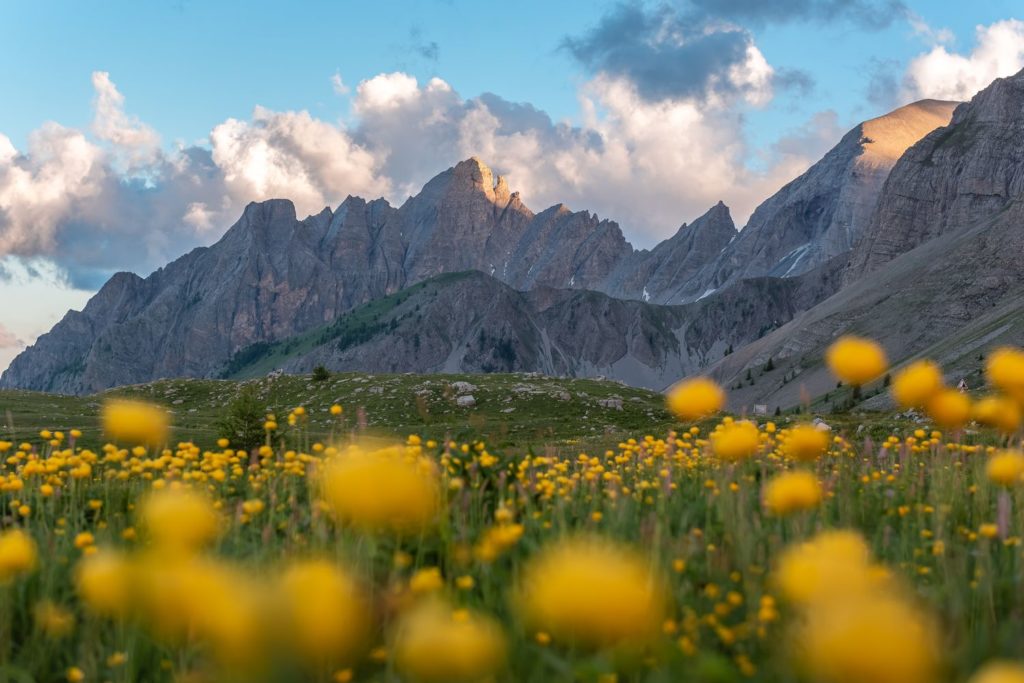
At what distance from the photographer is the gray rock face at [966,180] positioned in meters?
180

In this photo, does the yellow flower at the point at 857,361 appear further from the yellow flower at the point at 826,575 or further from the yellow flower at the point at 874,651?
the yellow flower at the point at 874,651

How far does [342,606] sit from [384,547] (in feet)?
7.57

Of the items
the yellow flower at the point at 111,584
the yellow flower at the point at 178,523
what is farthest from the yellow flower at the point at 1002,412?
the yellow flower at the point at 111,584

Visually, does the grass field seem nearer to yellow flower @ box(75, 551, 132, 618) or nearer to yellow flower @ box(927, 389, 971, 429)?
yellow flower @ box(75, 551, 132, 618)

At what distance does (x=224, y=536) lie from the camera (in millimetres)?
5406

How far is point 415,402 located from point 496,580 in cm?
4494

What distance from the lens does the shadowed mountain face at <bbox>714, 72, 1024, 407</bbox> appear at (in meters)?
121

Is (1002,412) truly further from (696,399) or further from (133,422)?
(133,422)

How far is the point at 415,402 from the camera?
4881 centimetres

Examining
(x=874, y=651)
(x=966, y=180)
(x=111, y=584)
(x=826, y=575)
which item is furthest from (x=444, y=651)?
(x=966, y=180)

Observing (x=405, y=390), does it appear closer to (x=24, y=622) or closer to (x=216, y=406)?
(x=216, y=406)

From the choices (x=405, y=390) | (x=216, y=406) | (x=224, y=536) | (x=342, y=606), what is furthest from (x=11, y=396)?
(x=342, y=606)

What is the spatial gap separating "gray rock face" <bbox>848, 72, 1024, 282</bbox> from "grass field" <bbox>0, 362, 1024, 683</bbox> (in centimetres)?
20167

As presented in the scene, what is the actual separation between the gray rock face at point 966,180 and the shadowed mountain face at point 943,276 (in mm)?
268
